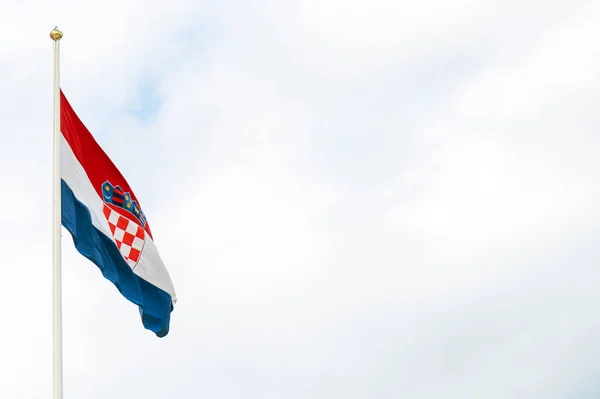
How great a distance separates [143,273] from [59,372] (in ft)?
16.2

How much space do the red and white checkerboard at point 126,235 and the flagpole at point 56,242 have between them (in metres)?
2.31

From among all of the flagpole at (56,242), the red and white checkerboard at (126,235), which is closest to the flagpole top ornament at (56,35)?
the flagpole at (56,242)

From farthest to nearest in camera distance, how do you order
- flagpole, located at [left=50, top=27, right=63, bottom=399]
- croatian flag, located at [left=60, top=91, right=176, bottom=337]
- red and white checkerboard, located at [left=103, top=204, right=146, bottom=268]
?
1. red and white checkerboard, located at [left=103, top=204, right=146, bottom=268]
2. croatian flag, located at [left=60, top=91, right=176, bottom=337]
3. flagpole, located at [left=50, top=27, right=63, bottom=399]

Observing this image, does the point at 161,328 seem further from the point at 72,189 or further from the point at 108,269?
the point at 72,189

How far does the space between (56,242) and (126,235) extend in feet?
11.3

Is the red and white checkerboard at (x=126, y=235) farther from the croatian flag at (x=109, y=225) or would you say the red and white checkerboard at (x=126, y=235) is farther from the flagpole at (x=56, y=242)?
the flagpole at (x=56, y=242)

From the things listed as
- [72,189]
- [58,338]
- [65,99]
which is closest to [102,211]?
[72,189]

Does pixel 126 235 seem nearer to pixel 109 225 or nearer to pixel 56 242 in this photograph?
pixel 109 225

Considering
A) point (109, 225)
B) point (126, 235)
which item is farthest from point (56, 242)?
point (126, 235)

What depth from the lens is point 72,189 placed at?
19859 mm

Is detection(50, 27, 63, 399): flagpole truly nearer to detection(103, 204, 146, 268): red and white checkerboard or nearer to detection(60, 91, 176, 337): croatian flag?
detection(60, 91, 176, 337): croatian flag

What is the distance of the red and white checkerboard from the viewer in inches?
822

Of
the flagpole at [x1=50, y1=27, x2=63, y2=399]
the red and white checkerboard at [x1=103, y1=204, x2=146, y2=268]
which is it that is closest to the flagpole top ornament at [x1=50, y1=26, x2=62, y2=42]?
the flagpole at [x1=50, y1=27, x2=63, y2=399]

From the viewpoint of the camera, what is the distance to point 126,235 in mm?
21203
